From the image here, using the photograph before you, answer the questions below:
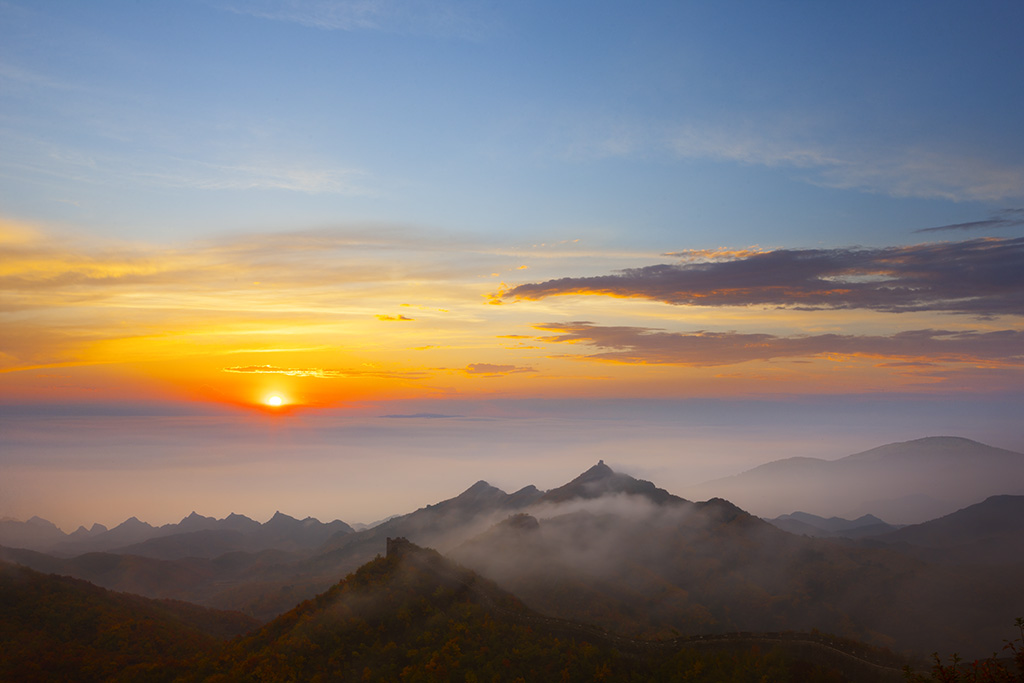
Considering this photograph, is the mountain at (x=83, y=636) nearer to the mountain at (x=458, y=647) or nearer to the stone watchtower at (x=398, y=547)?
the mountain at (x=458, y=647)

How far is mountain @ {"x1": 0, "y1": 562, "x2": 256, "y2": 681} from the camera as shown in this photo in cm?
13075

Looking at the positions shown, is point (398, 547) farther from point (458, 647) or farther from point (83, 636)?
point (83, 636)

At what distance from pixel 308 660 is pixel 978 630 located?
196723 millimetres

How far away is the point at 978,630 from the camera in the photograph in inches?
7456

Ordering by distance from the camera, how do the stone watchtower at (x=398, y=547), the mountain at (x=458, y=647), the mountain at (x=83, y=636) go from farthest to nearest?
the stone watchtower at (x=398, y=547)
the mountain at (x=83, y=636)
the mountain at (x=458, y=647)

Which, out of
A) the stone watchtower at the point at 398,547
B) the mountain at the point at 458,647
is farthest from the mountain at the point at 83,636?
the stone watchtower at the point at 398,547

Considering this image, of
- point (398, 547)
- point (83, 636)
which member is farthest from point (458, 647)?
point (83, 636)

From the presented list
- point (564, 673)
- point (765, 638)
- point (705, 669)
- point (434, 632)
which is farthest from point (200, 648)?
point (765, 638)

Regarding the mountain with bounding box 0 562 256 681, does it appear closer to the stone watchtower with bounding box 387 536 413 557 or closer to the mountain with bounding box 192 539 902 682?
the mountain with bounding box 192 539 902 682

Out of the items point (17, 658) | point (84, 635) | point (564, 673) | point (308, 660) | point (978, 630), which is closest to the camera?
point (564, 673)

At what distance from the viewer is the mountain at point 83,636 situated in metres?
131

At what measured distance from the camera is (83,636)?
147625 mm

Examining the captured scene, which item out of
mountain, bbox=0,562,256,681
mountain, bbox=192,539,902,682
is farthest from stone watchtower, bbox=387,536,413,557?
mountain, bbox=0,562,256,681

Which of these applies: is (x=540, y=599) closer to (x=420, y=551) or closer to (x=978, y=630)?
(x=420, y=551)
